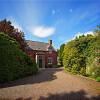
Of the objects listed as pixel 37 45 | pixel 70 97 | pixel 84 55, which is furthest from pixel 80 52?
pixel 37 45

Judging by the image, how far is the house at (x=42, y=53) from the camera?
36375mm

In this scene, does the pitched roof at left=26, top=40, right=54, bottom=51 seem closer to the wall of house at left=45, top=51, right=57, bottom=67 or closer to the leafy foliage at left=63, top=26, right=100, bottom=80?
the wall of house at left=45, top=51, right=57, bottom=67

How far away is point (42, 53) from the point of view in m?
37.9

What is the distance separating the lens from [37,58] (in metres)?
36.0

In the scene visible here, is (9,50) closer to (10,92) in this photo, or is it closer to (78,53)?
(10,92)

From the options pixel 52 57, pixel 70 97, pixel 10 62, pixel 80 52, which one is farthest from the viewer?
pixel 52 57

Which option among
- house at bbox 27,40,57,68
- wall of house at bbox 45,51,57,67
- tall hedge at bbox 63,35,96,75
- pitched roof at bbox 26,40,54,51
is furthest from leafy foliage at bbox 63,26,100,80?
wall of house at bbox 45,51,57,67

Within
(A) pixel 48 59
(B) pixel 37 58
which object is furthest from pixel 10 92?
(A) pixel 48 59

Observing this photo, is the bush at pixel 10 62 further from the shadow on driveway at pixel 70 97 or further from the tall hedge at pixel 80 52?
the shadow on driveway at pixel 70 97

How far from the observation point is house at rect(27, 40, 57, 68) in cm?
3638

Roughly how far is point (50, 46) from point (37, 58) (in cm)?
654

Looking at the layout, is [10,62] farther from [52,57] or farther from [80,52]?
[52,57]

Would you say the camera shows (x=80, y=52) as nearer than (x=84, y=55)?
No

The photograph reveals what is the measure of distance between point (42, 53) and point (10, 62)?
899 inches
